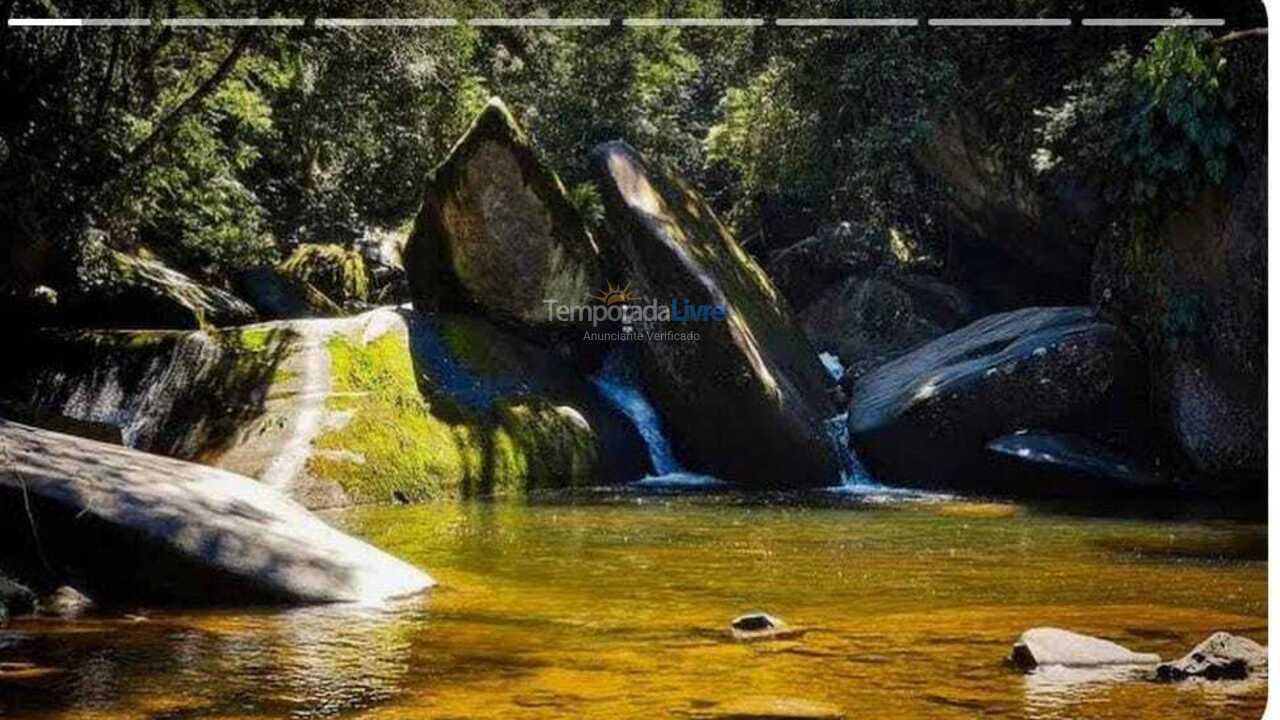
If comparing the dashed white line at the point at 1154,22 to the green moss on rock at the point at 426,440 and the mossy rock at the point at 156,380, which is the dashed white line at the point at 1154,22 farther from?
the mossy rock at the point at 156,380

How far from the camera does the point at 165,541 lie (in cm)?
502

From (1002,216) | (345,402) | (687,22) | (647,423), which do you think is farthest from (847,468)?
(687,22)

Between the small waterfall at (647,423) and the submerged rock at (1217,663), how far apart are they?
6.56 m

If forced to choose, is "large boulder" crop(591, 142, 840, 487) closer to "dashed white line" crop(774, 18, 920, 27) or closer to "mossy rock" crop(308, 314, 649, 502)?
"mossy rock" crop(308, 314, 649, 502)

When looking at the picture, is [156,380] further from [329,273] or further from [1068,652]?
[1068,652]

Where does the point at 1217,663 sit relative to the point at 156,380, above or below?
below

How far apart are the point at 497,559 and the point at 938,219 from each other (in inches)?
234

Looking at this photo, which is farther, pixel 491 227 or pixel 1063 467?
pixel 491 227

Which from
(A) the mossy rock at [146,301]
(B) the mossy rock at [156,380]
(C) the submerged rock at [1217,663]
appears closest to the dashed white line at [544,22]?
(C) the submerged rock at [1217,663]

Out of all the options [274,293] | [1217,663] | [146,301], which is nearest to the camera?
[1217,663]

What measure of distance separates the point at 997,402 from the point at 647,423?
262cm

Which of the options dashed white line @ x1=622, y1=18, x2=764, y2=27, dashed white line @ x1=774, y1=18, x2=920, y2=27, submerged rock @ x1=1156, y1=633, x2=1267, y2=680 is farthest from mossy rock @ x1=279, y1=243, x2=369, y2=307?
submerged rock @ x1=1156, y1=633, x2=1267, y2=680

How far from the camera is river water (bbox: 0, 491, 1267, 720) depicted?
3.50m

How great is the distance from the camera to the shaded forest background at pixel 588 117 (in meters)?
6.69
